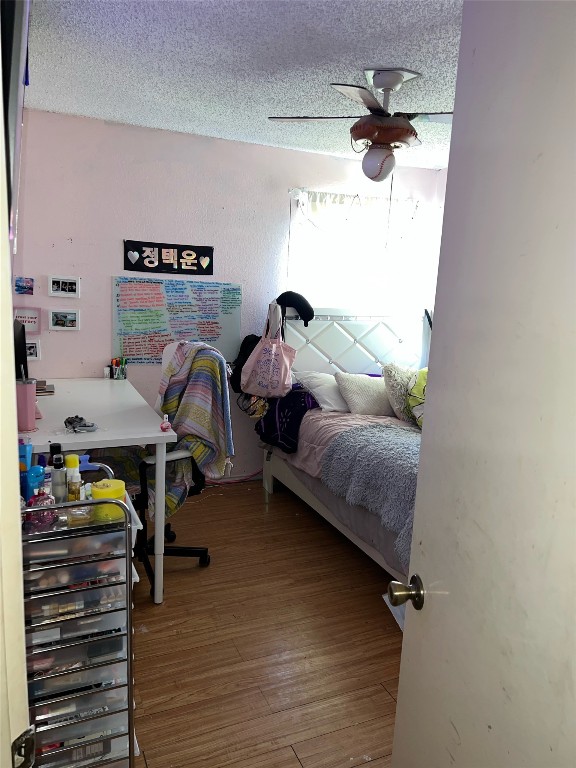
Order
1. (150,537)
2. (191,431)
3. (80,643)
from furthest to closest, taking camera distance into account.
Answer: (150,537)
(191,431)
(80,643)

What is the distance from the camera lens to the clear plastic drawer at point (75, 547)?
1.20m

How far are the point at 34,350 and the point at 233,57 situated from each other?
2.12m

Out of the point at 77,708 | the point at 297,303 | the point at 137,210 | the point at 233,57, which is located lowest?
the point at 77,708

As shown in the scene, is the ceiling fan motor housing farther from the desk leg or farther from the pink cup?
the pink cup

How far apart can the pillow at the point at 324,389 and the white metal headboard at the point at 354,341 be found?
0.81 ft

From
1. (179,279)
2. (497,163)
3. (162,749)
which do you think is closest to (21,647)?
(497,163)

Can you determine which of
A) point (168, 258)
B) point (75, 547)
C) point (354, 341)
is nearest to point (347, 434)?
point (354, 341)

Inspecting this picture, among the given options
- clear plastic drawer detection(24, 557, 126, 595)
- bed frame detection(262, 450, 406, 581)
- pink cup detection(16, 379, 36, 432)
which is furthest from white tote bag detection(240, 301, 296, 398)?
clear plastic drawer detection(24, 557, 126, 595)

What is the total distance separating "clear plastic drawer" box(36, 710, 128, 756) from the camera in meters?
1.23

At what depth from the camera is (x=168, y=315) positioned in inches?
152

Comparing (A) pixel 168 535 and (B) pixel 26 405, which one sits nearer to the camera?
(B) pixel 26 405

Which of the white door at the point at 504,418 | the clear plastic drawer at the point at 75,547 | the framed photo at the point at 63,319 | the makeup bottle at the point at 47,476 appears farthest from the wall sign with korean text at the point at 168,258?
the white door at the point at 504,418

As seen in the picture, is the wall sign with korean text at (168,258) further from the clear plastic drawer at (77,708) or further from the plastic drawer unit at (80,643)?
the clear plastic drawer at (77,708)

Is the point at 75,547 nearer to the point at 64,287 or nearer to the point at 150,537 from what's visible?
the point at 150,537
